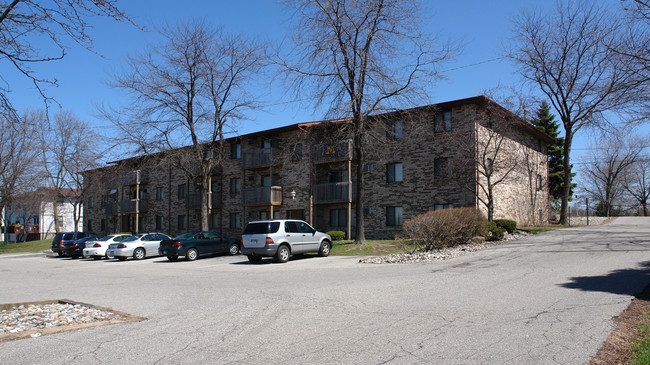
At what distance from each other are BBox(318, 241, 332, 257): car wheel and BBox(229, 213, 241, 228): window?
18292mm

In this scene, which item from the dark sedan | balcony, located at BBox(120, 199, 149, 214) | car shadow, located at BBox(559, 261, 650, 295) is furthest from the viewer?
balcony, located at BBox(120, 199, 149, 214)

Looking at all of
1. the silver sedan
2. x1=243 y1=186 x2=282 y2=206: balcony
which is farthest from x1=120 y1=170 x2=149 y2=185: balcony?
the silver sedan

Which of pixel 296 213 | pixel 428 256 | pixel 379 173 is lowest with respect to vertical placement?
pixel 428 256

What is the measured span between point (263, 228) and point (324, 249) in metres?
3.14

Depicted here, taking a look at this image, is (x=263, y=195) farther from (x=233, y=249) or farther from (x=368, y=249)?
(x=368, y=249)

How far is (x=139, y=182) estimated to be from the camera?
46.6 meters

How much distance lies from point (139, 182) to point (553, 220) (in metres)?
37.6

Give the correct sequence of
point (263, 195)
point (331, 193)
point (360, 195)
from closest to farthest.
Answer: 1. point (360, 195)
2. point (331, 193)
3. point (263, 195)

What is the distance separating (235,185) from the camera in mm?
38031

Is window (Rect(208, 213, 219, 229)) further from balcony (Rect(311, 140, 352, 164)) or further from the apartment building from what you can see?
balcony (Rect(311, 140, 352, 164))

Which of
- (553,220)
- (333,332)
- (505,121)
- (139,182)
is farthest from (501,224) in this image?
(139,182)

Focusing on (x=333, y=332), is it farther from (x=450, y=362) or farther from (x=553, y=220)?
(x=553, y=220)

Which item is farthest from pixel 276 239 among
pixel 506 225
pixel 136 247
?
pixel 506 225

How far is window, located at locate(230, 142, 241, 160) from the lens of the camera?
3800 centimetres
